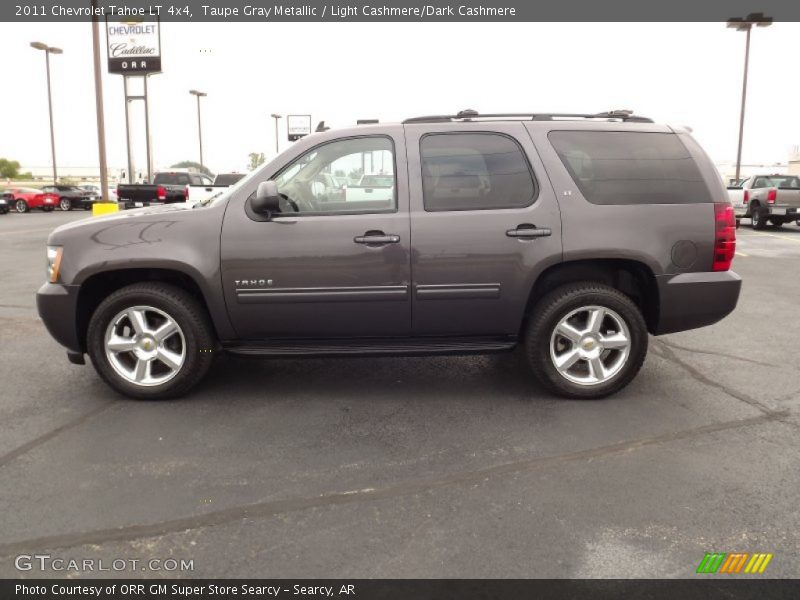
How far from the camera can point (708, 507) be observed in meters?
3.06

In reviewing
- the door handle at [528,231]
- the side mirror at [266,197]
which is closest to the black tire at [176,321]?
the side mirror at [266,197]

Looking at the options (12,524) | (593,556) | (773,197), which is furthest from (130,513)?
(773,197)

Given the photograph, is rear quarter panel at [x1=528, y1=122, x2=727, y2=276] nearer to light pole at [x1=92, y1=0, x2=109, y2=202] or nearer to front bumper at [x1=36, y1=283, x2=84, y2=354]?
front bumper at [x1=36, y1=283, x2=84, y2=354]

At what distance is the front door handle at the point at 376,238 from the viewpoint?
4305 millimetres

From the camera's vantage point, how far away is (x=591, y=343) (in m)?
4.54

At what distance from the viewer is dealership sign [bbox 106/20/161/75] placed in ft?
101

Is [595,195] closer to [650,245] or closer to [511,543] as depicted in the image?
[650,245]

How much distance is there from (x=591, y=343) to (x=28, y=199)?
37.2m

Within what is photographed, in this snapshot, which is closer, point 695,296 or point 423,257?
point 423,257

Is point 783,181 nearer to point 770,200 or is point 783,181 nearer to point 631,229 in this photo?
point 770,200

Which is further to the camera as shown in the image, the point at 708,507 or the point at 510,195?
the point at 510,195

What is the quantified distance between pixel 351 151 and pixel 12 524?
9.48ft

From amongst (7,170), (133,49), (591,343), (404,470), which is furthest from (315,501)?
(7,170)

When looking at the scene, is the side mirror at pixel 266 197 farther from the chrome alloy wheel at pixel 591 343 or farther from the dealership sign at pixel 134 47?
the dealership sign at pixel 134 47
